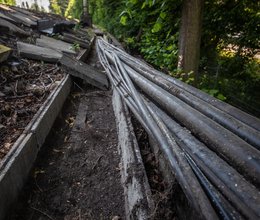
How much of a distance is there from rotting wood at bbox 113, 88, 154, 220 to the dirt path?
0.15m

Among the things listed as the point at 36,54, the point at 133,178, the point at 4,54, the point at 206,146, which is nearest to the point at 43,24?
the point at 36,54

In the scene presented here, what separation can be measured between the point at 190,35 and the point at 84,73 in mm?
2056

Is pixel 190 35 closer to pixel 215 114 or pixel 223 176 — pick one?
pixel 215 114

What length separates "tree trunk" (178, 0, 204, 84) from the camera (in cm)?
461

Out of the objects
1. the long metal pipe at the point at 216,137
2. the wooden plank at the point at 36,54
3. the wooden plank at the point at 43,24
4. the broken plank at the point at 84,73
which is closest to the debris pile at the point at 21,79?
the wooden plank at the point at 36,54

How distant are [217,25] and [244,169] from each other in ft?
15.6

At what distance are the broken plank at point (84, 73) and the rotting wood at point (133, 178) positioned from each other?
1769 mm

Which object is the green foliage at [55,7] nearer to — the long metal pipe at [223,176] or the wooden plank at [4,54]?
the wooden plank at [4,54]

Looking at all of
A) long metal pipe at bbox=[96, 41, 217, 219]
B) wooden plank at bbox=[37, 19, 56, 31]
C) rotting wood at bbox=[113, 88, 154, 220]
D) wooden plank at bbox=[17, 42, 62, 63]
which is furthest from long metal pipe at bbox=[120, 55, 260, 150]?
wooden plank at bbox=[37, 19, 56, 31]

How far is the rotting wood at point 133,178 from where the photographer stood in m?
1.92

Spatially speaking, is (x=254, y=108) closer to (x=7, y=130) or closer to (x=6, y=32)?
(x=7, y=130)

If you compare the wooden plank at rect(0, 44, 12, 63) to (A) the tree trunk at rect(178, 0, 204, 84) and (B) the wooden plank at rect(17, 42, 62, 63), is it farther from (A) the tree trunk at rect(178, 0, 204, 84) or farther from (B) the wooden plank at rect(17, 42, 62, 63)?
(A) the tree trunk at rect(178, 0, 204, 84)

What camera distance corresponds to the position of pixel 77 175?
2645mm

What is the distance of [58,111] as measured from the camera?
3.66m
